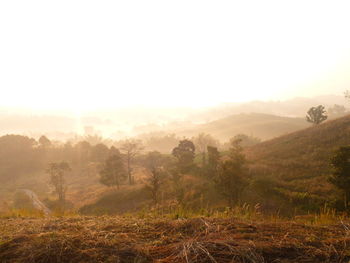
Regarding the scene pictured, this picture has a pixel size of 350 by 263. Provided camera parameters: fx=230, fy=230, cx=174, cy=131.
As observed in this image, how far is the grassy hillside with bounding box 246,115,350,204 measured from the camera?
25.6m

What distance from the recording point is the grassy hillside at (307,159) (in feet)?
84.0

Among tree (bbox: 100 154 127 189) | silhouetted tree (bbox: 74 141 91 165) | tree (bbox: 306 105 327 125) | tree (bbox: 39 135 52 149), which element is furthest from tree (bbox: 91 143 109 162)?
tree (bbox: 306 105 327 125)

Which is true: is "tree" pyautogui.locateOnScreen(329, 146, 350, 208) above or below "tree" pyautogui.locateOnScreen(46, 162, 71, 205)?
above

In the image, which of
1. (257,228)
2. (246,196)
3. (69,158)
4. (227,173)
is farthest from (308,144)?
(69,158)

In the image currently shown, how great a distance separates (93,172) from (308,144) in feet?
205

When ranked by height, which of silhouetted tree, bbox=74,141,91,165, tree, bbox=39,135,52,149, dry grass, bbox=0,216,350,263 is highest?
dry grass, bbox=0,216,350,263

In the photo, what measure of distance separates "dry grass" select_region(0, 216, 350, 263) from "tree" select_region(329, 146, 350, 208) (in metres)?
13.5

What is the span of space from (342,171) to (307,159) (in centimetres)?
2012

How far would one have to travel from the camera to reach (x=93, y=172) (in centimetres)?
7606

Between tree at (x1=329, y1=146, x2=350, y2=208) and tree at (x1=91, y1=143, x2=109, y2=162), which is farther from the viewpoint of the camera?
tree at (x1=91, y1=143, x2=109, y2=162)

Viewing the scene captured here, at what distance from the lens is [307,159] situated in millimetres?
34312

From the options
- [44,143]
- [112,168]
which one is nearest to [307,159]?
[112,168]

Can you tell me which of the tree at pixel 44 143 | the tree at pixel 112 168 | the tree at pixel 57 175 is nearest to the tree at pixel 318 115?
the tree at pixel 112 168

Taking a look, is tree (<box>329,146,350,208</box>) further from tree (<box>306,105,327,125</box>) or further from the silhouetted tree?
the silhouetted tree
